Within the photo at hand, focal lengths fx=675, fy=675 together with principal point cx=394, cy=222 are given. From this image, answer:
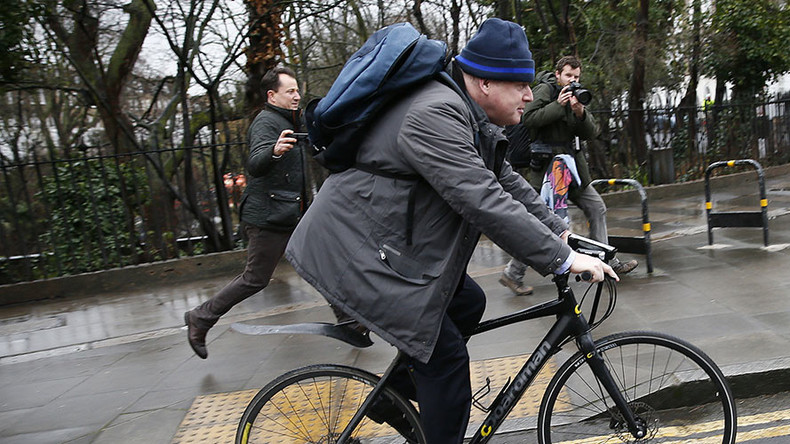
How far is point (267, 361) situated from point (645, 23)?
10.8 meters

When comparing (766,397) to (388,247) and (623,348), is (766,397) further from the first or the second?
(388,247)

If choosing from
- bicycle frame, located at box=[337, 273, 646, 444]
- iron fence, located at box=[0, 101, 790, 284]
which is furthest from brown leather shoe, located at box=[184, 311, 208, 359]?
iron fence, located at box=[0, 101, 790, 284]

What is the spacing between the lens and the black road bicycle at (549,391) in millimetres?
2668

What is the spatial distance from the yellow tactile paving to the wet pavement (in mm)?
16

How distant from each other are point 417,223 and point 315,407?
0.96 metres

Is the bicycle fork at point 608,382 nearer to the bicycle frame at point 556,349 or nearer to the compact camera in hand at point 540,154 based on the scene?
the bicycle frame at point 556,349

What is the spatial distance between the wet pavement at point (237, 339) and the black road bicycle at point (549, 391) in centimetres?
104

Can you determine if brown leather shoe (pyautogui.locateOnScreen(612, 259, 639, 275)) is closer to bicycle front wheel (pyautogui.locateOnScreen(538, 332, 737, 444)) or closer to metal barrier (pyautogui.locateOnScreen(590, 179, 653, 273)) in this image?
metal barrier (pyautogui.locateOnScreen(590, 179, 653, 273))

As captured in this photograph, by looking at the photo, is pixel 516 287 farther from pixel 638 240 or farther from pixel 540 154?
pixel 638 240

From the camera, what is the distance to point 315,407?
2.79 m

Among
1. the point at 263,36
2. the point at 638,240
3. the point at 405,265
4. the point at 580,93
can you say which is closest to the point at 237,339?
the point at 580,93

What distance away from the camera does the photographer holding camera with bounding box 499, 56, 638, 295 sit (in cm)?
549

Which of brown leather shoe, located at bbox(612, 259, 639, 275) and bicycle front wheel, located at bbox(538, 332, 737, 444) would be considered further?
brown leather shoe, located at bbox(612, 259, 639, 275)

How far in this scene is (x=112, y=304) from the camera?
301 inches
